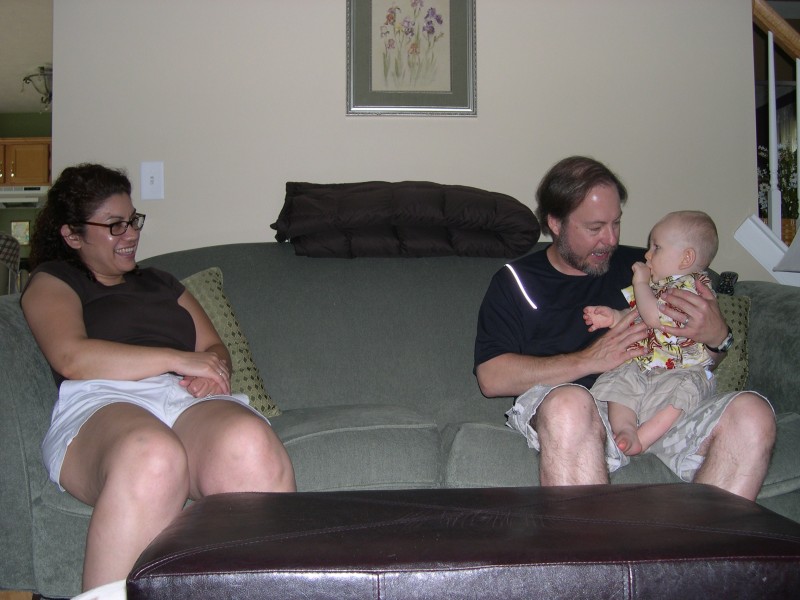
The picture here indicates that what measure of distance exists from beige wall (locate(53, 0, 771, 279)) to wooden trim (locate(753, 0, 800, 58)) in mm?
48

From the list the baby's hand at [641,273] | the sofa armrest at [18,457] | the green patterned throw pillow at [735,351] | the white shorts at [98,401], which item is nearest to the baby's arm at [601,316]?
the baby's hand at [641,273]

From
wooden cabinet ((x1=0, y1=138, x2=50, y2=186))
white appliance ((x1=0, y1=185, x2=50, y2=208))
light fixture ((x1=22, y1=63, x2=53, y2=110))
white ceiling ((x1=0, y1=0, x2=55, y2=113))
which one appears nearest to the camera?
light fixture ((x1=22, y1=63, x2=53, y2=110))

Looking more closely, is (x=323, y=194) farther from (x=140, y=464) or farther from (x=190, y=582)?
(x=190, y=582)

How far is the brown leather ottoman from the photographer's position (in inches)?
32.8

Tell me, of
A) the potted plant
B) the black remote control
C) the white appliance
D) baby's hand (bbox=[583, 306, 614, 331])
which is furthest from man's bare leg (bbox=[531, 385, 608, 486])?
the white appliance

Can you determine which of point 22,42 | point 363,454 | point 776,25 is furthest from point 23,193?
point 363,454

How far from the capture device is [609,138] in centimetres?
286

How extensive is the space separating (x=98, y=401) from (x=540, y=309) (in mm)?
1164

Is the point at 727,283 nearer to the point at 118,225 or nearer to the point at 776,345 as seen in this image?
the point at 776,345

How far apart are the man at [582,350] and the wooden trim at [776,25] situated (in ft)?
4.46

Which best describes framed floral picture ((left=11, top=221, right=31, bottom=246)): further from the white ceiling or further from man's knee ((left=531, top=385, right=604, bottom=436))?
man's knee ((left=531, top=385, right=604, bottom=436))

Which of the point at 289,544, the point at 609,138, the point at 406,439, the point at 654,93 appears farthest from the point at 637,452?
the point at 654,93

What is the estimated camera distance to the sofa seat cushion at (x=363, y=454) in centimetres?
165

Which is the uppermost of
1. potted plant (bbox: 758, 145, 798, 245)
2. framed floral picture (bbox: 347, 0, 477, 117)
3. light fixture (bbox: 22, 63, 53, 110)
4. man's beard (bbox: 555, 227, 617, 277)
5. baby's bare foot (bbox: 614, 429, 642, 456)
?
light fixture (bbox: 22, 63, 53, 110)
